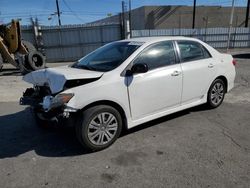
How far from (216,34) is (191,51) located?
771 inches

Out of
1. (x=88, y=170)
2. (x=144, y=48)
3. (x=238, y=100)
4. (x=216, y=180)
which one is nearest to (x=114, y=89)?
(x=144, y=48)

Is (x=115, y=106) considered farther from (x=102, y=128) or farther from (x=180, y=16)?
(x=180, y=16)

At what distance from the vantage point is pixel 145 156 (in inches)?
142

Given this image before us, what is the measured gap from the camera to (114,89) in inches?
149

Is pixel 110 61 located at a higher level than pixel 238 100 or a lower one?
higher

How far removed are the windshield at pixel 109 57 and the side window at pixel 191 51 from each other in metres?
0.94

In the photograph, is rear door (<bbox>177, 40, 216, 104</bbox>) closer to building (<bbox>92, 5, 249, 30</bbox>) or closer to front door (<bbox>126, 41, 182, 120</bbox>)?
front door (<bbox>126, 41, 182, 120</bbox>)

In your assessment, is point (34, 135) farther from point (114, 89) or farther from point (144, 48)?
point (144, 48)

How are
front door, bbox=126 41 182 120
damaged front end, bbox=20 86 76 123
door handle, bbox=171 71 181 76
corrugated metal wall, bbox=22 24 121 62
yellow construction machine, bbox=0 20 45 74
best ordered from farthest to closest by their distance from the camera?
Result: corrugated metal wall, bbox=22 24 121 62 → yellow construction machine, bbox=0 20 45 74 → door handle, bbox=171 71 181 76 → front door, bbox=126 41 182 120 → damaged front end, bbox=20 86 76 123

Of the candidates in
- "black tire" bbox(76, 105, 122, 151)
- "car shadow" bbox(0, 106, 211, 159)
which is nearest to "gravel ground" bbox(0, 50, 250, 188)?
"car shadow" bbox(0, 106, 211, 159)

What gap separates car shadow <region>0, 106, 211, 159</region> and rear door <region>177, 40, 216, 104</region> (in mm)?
579

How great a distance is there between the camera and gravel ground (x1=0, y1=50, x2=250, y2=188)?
307 cm

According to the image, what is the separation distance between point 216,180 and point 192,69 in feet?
7.65

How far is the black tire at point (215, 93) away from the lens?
5301mm
